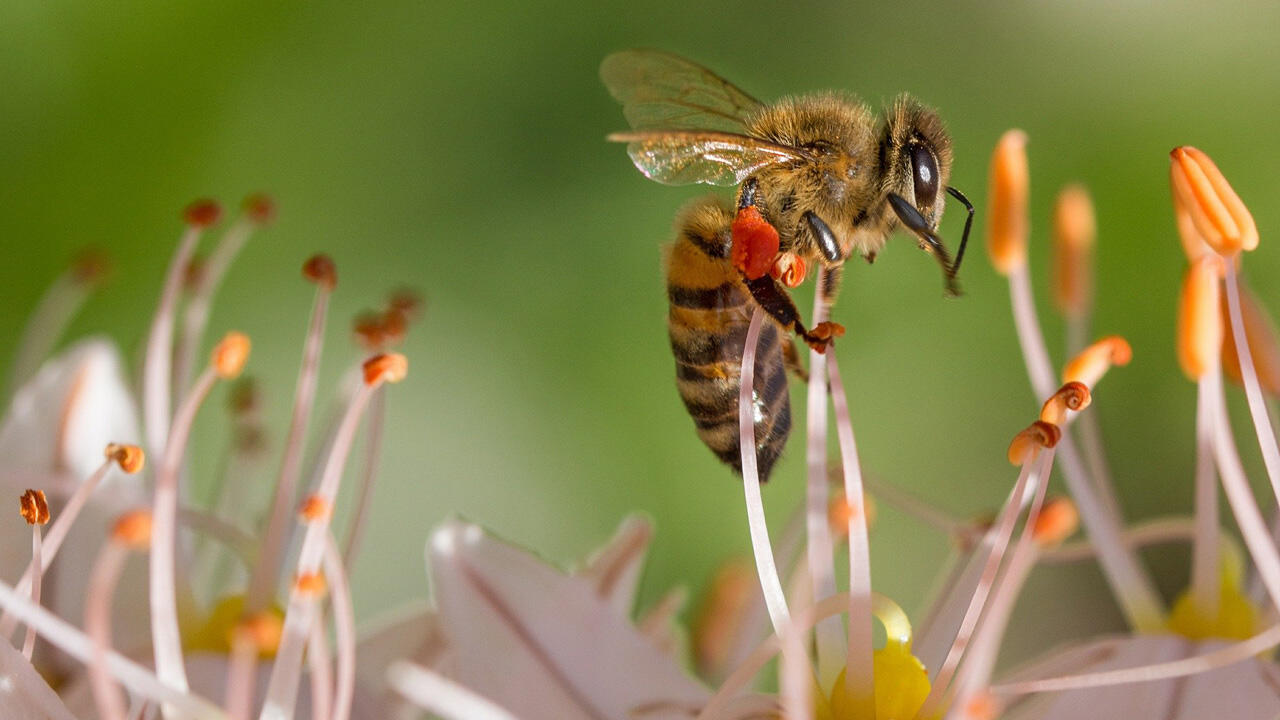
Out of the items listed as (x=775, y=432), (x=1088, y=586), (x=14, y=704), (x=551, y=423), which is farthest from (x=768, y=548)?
(x=1088, y=586)

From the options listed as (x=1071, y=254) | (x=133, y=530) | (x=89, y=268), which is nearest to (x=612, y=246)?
(x=89, y=268)

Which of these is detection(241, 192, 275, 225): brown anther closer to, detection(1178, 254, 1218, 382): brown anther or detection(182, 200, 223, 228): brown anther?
detection(182, 200, 223, 228): brown anther

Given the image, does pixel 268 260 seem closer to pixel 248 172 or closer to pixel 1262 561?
pixel 248 172

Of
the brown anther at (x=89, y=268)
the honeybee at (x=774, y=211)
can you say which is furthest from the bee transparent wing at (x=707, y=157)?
the brown anther at (x=89, y=268)

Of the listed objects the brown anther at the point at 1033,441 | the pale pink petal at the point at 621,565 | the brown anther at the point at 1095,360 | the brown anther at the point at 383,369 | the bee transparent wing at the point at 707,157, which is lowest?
the pale pink petal at the point at 621,565

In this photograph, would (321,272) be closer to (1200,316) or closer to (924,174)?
(924,174)

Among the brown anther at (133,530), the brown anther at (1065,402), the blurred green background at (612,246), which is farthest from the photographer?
the blurred green background at (612,246)

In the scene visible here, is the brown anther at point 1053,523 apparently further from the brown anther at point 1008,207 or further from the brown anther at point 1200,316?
the brown anther at point 1008,207
